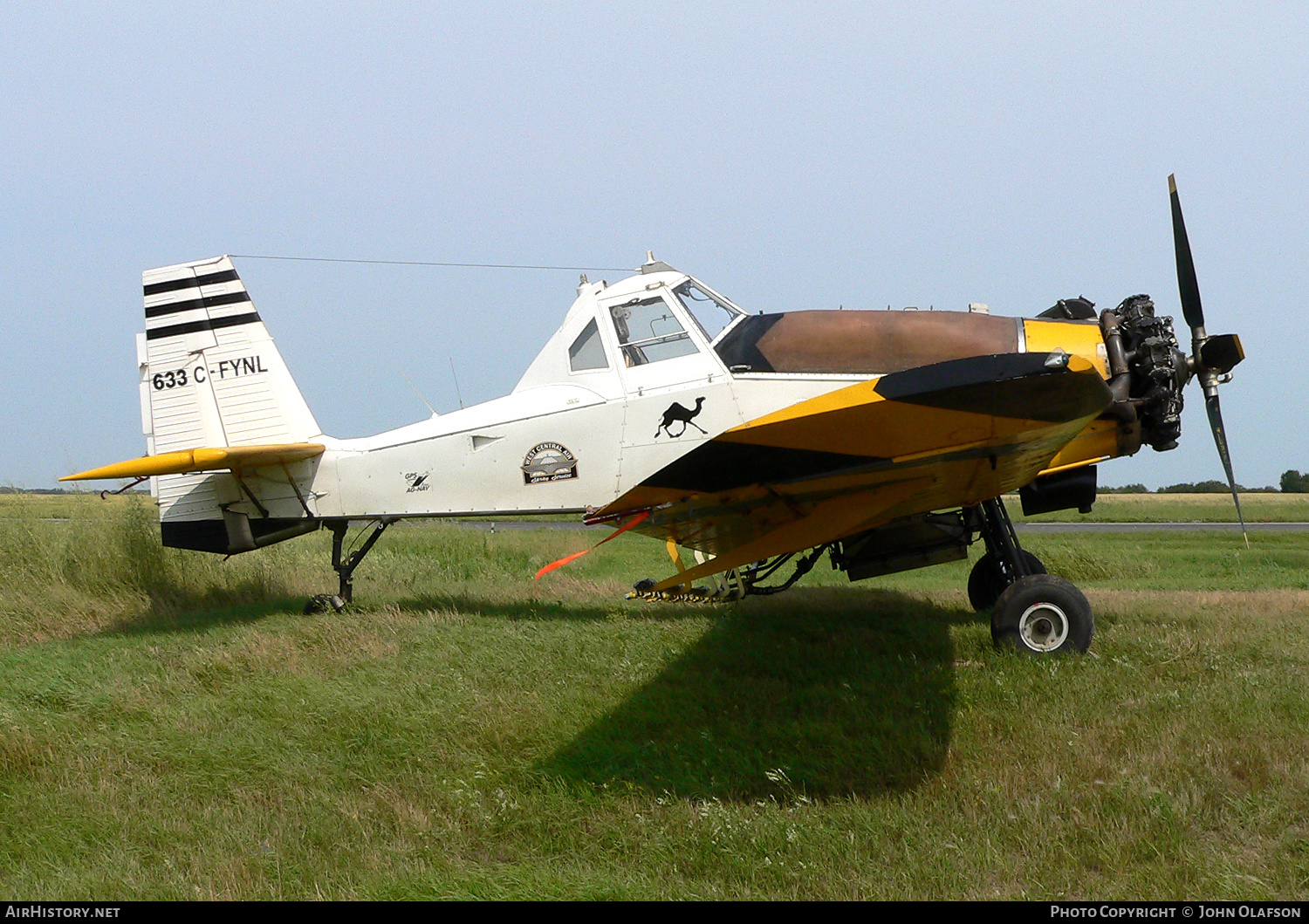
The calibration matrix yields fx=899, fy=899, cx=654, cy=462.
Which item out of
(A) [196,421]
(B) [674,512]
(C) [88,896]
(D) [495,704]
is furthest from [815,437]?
(A) [196,421]

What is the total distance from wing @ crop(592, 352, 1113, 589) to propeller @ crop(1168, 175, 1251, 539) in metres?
1.52

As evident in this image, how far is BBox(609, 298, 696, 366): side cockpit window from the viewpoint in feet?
24.3

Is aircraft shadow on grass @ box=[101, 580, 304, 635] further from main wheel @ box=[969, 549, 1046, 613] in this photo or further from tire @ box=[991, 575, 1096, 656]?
tire @ box=[991, 575, 1096, 656]

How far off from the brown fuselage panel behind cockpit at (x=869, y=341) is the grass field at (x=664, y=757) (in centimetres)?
222

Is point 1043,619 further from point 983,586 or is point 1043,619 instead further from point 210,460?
point 210,460

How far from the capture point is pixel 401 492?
880cm

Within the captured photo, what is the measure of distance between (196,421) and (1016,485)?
26.9 feet

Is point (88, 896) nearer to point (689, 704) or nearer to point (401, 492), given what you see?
point (689, 704)

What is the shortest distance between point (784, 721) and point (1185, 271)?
4690 mm

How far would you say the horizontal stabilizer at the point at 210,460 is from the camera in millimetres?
8609

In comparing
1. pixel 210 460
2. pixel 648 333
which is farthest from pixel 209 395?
pixel 648 333

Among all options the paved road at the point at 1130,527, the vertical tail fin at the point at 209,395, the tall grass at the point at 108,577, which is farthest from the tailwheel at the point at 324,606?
the paved road at the point at 1130,527

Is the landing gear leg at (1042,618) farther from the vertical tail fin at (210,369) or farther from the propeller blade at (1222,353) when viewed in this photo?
the vertical tail fin at (210,369)

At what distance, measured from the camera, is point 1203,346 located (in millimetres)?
6754
